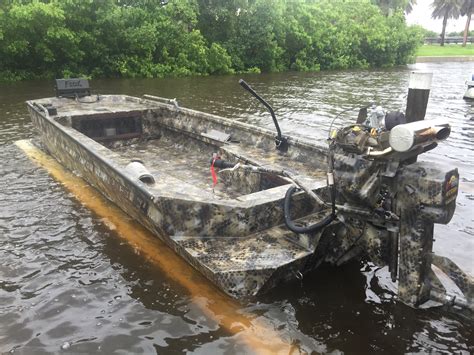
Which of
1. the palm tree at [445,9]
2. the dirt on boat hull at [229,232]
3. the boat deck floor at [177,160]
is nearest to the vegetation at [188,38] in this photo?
the boat deck floor at [177,160]

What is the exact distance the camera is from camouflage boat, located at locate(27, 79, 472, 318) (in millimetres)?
3479

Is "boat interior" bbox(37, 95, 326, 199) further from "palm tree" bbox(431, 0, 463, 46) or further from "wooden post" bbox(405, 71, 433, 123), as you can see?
"palm tree" bbox(431, 0, 463, 46)

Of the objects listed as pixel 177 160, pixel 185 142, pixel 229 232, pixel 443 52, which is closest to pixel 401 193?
pixel 229 232

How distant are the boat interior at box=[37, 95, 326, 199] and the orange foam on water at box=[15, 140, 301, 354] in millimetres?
846

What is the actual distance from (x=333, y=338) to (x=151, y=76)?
81.1 ft

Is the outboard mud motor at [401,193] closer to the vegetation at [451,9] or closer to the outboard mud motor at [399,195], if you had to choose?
the outboard mud motor at [399,195]

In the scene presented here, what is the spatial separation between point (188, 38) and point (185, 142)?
69.5ft

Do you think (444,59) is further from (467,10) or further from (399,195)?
(399,195)

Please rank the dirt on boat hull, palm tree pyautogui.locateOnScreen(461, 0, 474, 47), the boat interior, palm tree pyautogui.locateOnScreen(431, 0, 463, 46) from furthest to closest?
palm tree pyautogui.locateOnScreen(431, 0, 463, 46), palm tree pyautogui.locateOnScreen(461, 0, 474, 47), the boat interior, the dirt on boat hull

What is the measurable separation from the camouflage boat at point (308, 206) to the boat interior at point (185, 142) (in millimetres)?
46

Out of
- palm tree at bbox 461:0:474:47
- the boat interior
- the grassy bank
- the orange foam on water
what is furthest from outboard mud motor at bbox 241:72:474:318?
palm tree at bbox 461:0:474:47

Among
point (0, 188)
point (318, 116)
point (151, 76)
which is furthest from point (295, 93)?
point (0, 188)

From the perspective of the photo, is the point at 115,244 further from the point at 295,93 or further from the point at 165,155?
the point at 295,93

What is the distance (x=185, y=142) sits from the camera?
29.8 ft
